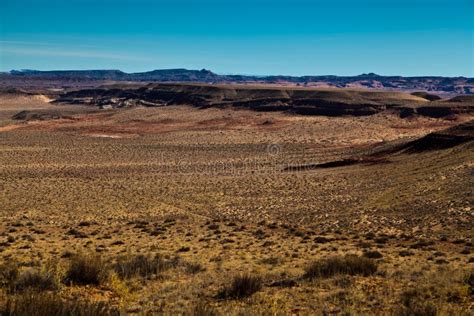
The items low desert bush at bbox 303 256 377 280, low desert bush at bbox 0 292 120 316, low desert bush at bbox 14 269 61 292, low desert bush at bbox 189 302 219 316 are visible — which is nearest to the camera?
low desert bush at bbox 0 292 120 316

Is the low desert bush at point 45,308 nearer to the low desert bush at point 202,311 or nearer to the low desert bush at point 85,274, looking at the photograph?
the low desert bush at point 202,311

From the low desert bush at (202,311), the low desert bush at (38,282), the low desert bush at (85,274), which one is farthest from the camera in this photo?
the low desert bush at (85,274)

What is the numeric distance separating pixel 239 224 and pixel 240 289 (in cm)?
1289

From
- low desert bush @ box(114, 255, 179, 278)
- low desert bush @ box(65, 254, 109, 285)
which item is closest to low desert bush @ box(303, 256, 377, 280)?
low desert bush @ box(114, 255, 179, 278)

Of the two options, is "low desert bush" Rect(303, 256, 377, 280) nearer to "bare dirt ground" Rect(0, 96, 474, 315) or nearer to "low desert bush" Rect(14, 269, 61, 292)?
"bare dirt ground" Rect(0, 96, 474, 315)

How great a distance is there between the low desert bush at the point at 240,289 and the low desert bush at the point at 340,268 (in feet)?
5.96

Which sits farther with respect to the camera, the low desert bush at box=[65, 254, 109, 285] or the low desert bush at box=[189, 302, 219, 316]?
the low desert bush at box=[65, 254, 109, 285]

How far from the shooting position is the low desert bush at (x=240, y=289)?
10852mm

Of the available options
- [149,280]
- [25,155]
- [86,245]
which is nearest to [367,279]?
[149,280]

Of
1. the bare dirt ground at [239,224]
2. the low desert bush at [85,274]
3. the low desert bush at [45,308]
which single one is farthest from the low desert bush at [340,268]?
the low desert bush at [45,308]

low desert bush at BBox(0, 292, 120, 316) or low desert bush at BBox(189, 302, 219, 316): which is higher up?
low desert bush at BBox(0, 292, 120, 316)

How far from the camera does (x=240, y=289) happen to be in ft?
35.8

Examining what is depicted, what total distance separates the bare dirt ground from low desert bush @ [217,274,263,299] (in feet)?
0.16

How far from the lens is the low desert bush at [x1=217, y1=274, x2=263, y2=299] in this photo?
35.6ft
